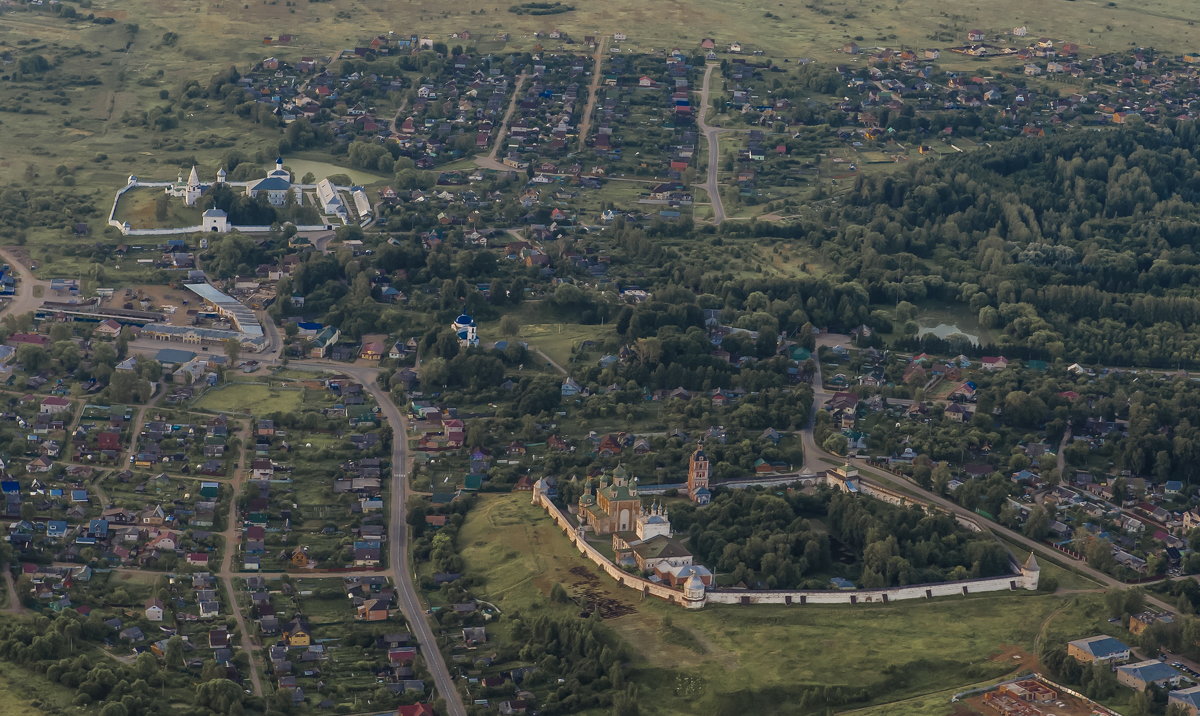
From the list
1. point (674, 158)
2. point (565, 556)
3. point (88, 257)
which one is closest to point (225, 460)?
point (565, 556)

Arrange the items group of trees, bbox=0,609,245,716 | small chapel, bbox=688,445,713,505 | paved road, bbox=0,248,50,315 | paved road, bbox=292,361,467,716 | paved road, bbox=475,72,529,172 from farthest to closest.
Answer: paved road, bbox=475,72,529,172
paved road, bbox=0,248,50,315
small chapel, bbox=688,445,713,505
paved road, bbox=292,361,467,716
group of trees, bbox=0,609,245,716

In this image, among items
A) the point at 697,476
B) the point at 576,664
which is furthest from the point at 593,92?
the point at 576,664

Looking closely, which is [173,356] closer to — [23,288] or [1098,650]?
[23,288]

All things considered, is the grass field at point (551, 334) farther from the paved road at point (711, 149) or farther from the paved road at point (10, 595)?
the paved road at point (10, 595)

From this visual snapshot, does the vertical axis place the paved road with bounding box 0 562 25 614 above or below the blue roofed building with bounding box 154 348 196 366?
above

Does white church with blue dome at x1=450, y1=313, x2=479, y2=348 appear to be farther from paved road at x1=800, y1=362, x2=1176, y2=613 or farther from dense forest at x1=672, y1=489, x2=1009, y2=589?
dense forest at x1=672, y1=489, x2=1009, y2=589

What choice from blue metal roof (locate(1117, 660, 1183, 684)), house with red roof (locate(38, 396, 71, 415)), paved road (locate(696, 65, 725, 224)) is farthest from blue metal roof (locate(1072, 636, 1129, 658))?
paved road (locate(696, 65, 725, 224))

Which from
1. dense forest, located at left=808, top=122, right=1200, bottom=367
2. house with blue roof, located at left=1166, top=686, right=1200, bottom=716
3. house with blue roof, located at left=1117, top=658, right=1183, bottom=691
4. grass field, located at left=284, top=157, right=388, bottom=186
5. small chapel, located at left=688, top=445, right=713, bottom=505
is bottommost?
grass field, located at left=284, top=157, right=388, bottom=186

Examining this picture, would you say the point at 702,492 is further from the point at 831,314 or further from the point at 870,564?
the point at 831,314
